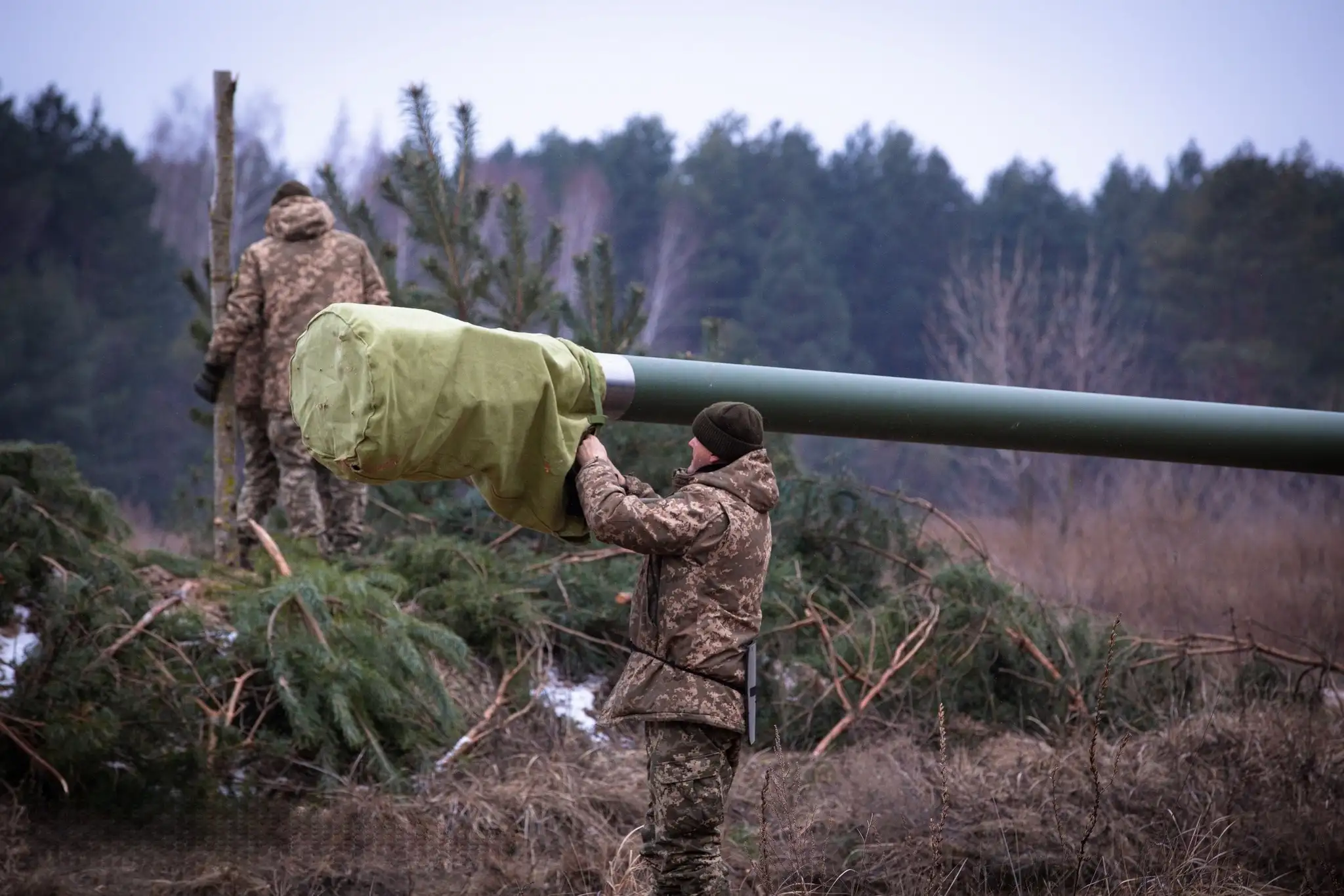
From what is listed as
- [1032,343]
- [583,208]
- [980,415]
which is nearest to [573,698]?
[980,415]

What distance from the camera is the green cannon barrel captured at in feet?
12.9

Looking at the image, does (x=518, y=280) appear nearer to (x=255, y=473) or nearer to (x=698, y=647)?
(x=255, y=473)

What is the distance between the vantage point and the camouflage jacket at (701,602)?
439cm

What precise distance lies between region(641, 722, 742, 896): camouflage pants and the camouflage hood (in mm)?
4295

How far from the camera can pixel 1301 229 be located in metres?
26.5

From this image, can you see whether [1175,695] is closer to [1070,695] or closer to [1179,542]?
[1070,695]

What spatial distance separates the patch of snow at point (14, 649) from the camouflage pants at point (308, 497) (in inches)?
61.2

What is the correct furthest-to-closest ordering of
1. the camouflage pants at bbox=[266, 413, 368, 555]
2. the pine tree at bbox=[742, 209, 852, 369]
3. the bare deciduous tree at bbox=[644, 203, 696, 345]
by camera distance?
1. the bare deciduous tree at bbox=[644, 203, 696, 345]
2. the pine tree at bbox=[742, 209, 852, 369]
3. the camouflage pants at bbox=[266, 413, 368, 555]

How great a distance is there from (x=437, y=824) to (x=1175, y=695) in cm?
413

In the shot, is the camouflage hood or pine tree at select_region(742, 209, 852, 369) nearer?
the camouflage hood

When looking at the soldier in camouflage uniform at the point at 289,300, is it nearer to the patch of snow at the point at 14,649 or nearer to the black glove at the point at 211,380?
the black glove at the point at 211,380

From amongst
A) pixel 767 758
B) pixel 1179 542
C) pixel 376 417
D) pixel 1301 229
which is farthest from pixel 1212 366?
pixel 376 417

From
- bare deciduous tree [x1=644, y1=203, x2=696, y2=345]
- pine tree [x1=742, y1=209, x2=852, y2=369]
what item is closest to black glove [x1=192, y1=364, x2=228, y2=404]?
pine tree [x1=742, y1=209, x2=852, y2=369]

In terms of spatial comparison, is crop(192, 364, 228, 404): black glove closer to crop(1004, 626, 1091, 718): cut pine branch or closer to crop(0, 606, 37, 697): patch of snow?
crop(0, 606, 37, 697): patch of snow
